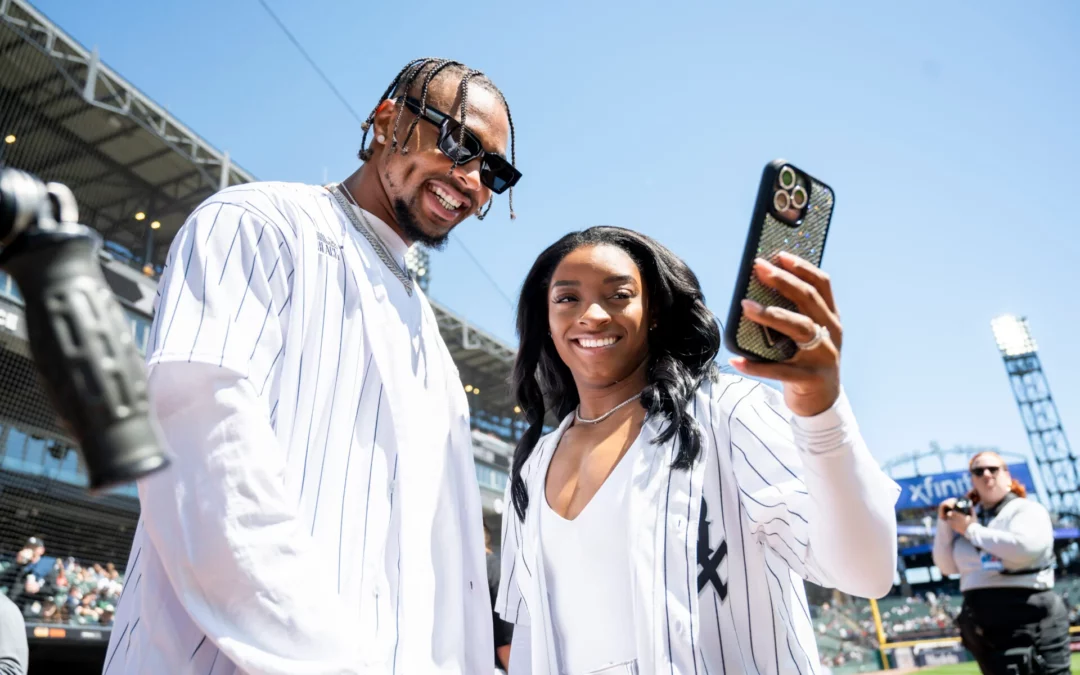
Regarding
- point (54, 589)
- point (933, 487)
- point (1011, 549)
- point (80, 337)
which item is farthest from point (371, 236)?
point (933, 487)

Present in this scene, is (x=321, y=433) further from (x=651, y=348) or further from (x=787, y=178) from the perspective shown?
(x=651, y=348)

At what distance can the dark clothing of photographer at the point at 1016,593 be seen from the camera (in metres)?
4.51

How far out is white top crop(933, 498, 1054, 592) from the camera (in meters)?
4.52

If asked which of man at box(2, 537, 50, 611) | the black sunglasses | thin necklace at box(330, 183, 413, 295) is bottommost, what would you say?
thin necklace at box(330, 183, 413, 295)

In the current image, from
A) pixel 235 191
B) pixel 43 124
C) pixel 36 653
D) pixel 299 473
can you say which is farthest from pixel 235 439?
pixel 43 124

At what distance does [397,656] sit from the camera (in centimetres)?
121

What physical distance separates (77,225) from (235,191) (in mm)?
878

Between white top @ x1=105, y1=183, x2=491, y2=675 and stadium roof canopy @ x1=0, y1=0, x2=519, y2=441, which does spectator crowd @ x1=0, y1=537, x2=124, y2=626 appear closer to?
stadium roof canopy @ x1=0, y1=0, x2=519, y2=441

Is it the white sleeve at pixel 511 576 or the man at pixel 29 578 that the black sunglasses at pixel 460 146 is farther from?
the man at pixel 29 578

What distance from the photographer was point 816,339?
42.3 inches

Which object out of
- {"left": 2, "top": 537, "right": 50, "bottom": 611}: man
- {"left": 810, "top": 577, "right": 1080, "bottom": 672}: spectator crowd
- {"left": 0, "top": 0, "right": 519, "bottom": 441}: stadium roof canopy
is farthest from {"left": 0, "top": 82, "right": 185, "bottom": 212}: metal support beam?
→ {"left": 810, "top": 577, "right": 1080, "bottom": 672}: spectator crowd

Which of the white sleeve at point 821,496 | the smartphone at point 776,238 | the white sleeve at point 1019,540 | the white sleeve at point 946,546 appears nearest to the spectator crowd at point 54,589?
the white sleeve at point 946,546

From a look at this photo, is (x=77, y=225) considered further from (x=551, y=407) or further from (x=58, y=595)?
(x=58, y=595)

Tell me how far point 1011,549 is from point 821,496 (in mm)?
4136
